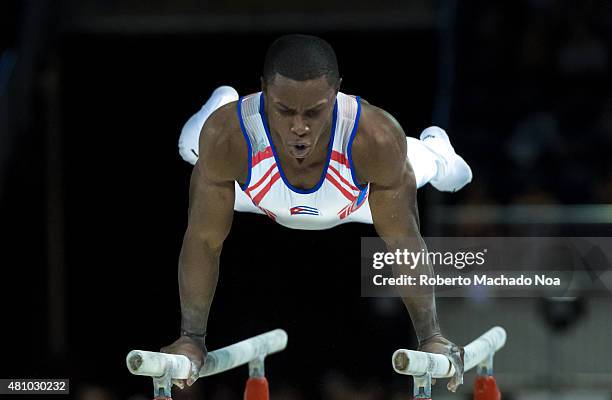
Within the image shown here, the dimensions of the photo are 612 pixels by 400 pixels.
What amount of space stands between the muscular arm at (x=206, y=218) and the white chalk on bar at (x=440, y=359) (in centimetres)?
96

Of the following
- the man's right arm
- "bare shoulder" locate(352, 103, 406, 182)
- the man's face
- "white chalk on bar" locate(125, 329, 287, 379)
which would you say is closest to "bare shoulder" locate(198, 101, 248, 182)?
the man's right arm

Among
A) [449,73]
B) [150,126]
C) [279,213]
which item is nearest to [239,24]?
[150,126]

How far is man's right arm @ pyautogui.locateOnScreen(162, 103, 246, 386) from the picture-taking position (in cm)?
426

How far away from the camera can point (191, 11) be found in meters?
10.1

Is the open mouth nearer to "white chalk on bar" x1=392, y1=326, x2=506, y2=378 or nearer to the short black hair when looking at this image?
the short black hair

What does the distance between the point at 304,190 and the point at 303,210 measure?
0.18m

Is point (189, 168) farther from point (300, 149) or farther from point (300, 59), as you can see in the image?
point (300, 59)

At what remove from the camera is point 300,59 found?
3891 mm

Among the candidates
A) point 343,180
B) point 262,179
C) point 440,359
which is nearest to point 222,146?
point 262,179

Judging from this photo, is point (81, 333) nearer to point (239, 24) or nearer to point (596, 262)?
point (239, 24)

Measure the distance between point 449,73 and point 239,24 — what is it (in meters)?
2.07

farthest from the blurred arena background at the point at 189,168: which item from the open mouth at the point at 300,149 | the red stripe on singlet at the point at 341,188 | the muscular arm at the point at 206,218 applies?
the open mouth at the point at 300,149

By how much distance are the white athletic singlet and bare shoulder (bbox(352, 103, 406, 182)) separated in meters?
0.03

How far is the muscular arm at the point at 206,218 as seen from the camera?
4.27 meters
